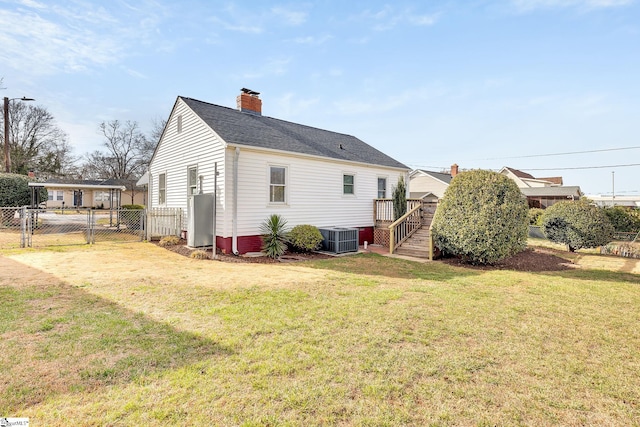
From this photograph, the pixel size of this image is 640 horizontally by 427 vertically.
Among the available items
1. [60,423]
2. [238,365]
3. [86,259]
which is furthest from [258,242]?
[60,423]

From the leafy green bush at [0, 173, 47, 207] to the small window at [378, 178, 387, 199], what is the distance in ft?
69.6

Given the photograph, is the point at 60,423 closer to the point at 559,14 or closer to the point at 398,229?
the point at 398,229

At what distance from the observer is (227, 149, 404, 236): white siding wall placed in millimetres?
10430

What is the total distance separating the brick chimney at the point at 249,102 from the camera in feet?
46.3

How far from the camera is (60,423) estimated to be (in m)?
2.17

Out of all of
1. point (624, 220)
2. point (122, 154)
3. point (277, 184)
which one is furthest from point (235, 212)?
point (122, 154)

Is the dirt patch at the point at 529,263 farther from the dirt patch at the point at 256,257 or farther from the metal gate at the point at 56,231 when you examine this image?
the metal gate at the point at 56,231

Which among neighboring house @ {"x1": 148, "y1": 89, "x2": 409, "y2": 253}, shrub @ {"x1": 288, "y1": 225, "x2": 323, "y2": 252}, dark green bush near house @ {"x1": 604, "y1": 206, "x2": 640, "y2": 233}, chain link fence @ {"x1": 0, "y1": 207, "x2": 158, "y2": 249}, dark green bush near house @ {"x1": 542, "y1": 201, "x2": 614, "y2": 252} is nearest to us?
neighboring house @ {"x1": 148, "y1": 89, "x2": 409, "y2": 253}

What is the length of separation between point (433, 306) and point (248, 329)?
303 cm

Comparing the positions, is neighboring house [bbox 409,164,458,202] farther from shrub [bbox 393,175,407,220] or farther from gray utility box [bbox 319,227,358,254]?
gray utility box [bbox 319,227,358,254]

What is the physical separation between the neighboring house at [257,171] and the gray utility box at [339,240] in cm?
116

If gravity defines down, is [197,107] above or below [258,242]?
above

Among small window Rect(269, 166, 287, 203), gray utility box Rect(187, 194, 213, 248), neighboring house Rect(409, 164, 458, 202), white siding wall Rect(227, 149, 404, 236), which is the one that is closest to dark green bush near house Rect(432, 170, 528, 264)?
white siding wall Rect(227, 149, 404, 236)

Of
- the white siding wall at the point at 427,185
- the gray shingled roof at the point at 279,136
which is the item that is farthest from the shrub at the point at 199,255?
the white siding wall at the point at 427,185
